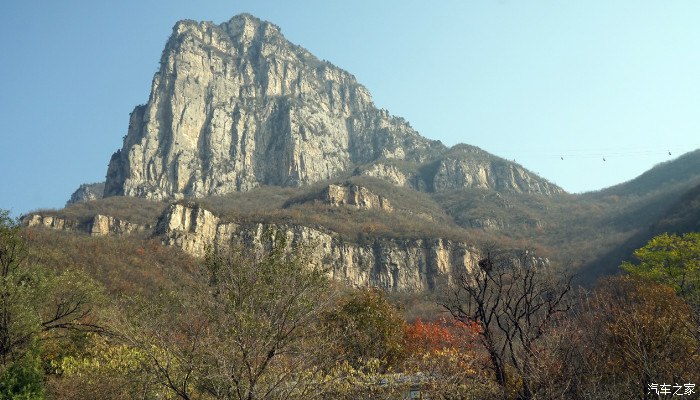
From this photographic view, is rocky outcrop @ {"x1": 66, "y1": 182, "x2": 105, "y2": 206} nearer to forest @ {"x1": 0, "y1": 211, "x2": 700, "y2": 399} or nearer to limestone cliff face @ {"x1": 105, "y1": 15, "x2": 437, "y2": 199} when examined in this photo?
limestone cliff face @ {"x1": 105, "y1": 15, "x2": 437, "y2": 199}

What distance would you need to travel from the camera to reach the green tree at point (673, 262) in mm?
34875

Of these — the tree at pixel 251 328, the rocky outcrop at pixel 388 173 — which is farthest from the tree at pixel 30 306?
the rocky outcrop at pixel 388 173

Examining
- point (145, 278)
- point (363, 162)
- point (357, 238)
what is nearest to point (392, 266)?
point (357, 238)

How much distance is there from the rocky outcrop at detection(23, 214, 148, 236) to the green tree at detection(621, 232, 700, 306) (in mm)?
98163

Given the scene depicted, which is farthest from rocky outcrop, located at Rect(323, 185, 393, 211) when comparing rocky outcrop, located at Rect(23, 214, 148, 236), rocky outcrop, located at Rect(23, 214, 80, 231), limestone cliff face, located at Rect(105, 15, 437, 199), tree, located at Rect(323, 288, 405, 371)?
tree, located at Rect(323, 288, 405, 371)

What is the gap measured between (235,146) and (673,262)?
477ft

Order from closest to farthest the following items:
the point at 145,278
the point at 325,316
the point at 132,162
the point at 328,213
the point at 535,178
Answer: the point at 325,316 < the point at 145,278 < the point at 328,213 < the point at 132,162 < the point at 535,178

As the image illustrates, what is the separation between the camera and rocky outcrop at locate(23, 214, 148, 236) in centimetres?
10406

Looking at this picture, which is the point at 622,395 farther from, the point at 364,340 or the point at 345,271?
the point at 345,271

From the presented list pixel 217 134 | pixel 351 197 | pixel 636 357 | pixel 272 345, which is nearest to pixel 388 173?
pixel 351 197

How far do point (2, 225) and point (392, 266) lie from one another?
98488 mm

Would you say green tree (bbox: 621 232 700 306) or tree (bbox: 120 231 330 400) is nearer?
tree (bbox: 120 231 330 400)

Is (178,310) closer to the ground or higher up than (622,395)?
higher up

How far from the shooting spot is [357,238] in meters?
121
